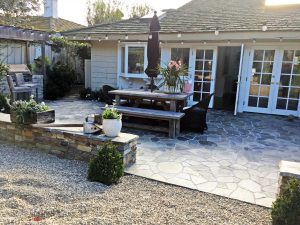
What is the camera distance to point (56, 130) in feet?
13.6

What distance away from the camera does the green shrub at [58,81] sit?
394 inches

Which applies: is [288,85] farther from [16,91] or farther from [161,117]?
[16,91]

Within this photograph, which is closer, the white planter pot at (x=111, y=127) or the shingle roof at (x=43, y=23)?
the white planter pot at (x=111, y=127)

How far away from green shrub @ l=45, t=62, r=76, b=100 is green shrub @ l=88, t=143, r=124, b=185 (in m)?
7.35

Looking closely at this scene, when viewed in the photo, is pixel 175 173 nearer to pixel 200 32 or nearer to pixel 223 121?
pixel 223 121

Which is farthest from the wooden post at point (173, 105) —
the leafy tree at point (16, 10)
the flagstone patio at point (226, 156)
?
the leafy tree at point (16, 10)

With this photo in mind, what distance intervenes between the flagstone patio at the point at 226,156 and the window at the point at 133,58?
3.28 metres

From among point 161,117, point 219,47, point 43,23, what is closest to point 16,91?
point 161,117

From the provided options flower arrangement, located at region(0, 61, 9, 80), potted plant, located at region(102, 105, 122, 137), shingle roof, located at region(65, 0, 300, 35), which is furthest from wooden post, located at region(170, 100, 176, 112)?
flower arrangement, located at region(0, 61, 9, 80)

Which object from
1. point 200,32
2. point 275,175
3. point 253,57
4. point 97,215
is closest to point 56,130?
point 97,215

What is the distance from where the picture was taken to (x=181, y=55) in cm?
909

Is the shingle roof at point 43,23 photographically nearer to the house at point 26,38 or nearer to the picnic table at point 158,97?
the house at point 26,38

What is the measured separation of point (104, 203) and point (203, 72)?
6.86 meters

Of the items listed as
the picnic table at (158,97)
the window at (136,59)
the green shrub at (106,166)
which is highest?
the window at (136,59)
